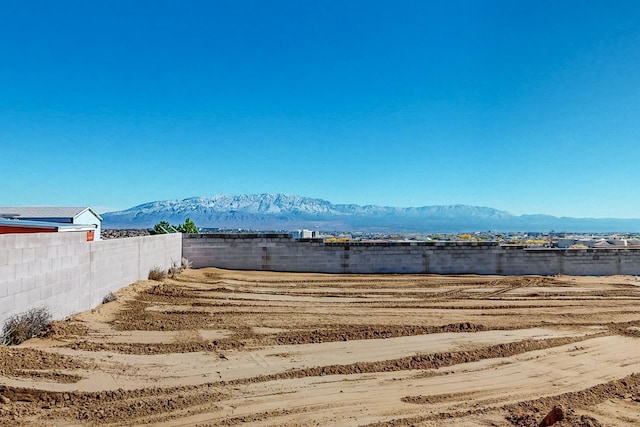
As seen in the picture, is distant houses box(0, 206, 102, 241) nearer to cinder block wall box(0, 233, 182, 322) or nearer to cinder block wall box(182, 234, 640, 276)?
cinder block wall box(182, 234, 640, 276)

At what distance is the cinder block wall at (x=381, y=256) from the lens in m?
18.6

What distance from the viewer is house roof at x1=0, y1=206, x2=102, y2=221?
27.2 metres

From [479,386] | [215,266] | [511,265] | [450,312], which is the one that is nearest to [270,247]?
[215,266]

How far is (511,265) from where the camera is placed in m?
19.5

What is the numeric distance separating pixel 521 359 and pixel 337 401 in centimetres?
365

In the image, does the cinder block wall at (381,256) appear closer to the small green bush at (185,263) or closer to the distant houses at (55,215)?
the small green bush at (185,263)

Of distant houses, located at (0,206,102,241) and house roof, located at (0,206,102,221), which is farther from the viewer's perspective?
house roof, located at (0,206,102,221)

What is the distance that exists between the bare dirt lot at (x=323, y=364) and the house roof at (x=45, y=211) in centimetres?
1836

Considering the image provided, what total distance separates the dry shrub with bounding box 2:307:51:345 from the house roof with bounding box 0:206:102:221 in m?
20.6

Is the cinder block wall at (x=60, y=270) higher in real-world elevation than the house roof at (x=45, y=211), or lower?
lower

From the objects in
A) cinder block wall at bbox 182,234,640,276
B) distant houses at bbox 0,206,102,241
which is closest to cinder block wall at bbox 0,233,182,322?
cinder block wall at bbox 182,234,640,276

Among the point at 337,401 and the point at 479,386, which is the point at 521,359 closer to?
the point at 479,386

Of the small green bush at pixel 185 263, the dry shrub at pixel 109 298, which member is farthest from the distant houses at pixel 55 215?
the dry shrub at pixel 109 298

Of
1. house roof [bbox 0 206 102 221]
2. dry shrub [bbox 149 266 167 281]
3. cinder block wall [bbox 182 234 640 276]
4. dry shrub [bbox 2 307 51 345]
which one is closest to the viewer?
dry shrub [bbox 2 307 51 345]
